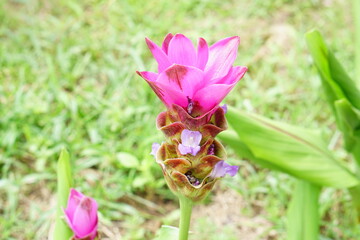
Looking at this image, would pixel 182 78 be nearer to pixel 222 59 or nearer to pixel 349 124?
pixel 222 59

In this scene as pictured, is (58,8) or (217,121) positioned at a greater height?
(217,121)

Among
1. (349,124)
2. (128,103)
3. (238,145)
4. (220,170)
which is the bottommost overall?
(128,103)

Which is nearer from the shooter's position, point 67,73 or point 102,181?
point 102,181

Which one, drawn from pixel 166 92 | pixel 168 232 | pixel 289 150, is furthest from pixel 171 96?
pixel 289 150

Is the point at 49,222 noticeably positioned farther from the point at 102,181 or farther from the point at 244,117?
the point at 244,117

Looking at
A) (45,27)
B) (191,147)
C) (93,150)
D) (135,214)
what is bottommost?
(135,214)

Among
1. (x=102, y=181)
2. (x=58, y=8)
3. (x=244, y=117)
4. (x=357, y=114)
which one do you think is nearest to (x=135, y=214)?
(x=102, y=181)

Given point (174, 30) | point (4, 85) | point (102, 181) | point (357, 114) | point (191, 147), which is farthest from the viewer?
point (174, 30)
